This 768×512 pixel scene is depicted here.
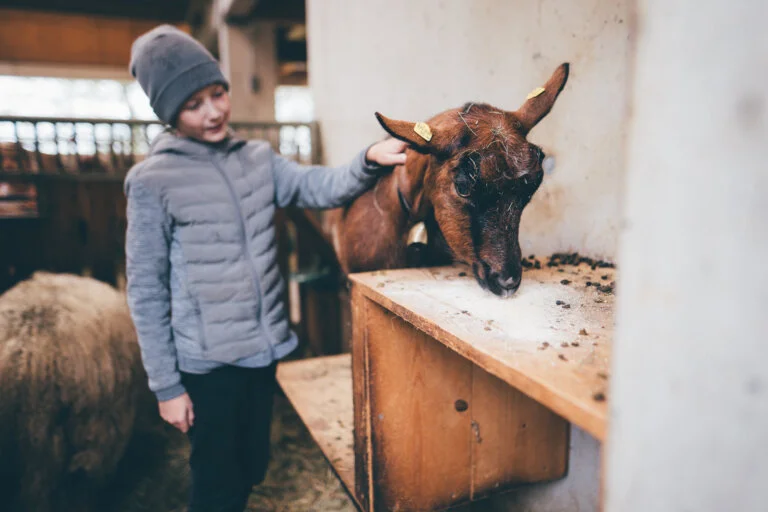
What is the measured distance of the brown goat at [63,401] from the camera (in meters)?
2.21

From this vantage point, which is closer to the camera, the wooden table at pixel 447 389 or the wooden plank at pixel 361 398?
the wooden table at pixel 447 389

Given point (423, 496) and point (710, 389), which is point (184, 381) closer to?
point (423, 496)

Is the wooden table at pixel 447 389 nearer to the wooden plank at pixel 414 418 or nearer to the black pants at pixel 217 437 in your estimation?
the wooden plank at pixel 414 418

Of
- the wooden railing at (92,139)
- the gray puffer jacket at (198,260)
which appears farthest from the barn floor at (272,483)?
the wooden railing at (92,139)

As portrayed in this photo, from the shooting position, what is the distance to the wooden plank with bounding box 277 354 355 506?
7.10 feet

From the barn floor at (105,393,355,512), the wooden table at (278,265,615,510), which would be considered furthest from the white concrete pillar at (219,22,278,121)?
the wooden table at (278,265,615,510)

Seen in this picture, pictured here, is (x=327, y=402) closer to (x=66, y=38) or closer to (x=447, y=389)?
(x=447, y=389)

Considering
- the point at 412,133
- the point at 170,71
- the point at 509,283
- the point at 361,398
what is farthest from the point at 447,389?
the point at 170,71

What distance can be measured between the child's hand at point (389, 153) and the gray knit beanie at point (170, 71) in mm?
596

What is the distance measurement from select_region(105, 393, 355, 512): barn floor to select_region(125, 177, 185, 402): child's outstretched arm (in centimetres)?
107

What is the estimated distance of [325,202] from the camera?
2.05 meters

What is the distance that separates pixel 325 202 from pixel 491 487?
1182 mm

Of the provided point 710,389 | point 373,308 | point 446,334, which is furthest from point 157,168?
point 710,389

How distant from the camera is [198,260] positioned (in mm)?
1757
